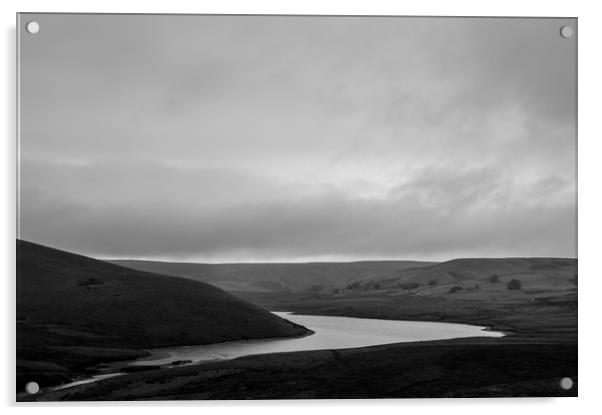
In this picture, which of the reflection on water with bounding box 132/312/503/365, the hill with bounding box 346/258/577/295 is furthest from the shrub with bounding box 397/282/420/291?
the reflection on water with bounding box 132/312/503/365

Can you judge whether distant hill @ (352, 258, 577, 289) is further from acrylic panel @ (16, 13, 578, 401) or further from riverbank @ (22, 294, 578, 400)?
riverbank @ (22, 294, 578, 400)

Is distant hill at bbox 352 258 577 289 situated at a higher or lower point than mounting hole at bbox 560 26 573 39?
lower

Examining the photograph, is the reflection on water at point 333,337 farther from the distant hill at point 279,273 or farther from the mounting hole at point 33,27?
the mounting hole at point 33,27
